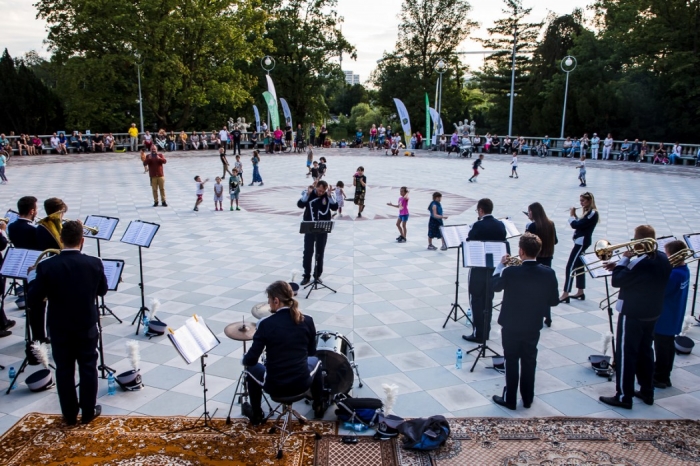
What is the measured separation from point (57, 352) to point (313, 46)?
5094 centimetres

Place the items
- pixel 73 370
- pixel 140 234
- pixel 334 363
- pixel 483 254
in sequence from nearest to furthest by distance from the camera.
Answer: pixel 73 370
pixel 334 363
pixel 483 254
pixel 140 234

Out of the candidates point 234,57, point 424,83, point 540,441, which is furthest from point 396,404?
point 424,83

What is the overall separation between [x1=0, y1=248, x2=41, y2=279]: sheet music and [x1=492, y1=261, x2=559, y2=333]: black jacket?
19.3 ft

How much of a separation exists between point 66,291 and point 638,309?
6.29 metres

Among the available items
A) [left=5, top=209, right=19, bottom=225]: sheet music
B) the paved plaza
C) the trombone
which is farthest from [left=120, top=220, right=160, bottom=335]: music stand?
the trombone

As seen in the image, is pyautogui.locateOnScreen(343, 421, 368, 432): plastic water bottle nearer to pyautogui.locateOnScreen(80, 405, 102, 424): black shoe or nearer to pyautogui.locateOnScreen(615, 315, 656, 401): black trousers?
pyautogui.locateOnScreen(80, 405, 102, 424): black shoe

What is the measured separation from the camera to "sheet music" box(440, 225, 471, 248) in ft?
28.3

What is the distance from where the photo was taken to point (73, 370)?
6047 mm

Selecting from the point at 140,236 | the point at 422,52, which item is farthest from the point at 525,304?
the point at 422,52

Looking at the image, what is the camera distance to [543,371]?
7523mm

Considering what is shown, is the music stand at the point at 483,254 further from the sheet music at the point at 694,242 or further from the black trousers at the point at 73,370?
the black trousers at the point at 73,370

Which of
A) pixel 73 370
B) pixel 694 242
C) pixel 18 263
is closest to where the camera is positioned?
pixel 73 370

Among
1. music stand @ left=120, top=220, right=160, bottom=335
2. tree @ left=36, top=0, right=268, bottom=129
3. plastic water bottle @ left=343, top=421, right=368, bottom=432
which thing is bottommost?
plastic water bottle @ left=343, top=421, right=368, bottom=432

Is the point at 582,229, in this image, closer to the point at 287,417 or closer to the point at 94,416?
the point at 287,417
